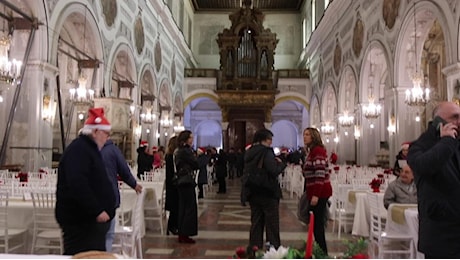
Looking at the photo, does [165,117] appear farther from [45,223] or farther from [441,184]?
[441,184]

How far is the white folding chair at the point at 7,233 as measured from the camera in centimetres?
502

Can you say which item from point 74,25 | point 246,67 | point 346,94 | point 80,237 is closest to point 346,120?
point 346,94

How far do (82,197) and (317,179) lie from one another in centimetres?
293

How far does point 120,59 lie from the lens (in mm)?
17453

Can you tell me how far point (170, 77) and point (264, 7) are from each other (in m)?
12.6

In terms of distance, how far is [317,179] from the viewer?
17.5 feet

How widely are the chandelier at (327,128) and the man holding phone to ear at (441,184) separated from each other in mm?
20274

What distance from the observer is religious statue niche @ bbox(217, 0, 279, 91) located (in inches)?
1091

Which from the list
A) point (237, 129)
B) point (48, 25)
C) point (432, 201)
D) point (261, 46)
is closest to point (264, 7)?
point (261, 46)

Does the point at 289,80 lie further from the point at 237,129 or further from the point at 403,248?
the point at 403,248

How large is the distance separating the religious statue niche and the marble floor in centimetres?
1665

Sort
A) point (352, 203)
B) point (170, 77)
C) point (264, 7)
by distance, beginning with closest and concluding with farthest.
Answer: point (352, 203) < point (170, 77) < point (264, 7)

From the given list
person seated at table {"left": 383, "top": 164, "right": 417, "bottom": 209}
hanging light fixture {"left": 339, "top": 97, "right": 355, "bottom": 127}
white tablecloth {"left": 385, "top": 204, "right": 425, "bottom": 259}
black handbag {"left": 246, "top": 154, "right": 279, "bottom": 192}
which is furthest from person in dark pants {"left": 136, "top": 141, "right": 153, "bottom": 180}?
hanging light fixture {"left": 339, "top": 97, "right": 355, "bottom": 127}

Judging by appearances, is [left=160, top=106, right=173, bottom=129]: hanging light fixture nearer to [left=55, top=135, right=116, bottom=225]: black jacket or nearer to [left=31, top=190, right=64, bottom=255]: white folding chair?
[left=31, top=190, right=64, bottom=255]: white folding chair
